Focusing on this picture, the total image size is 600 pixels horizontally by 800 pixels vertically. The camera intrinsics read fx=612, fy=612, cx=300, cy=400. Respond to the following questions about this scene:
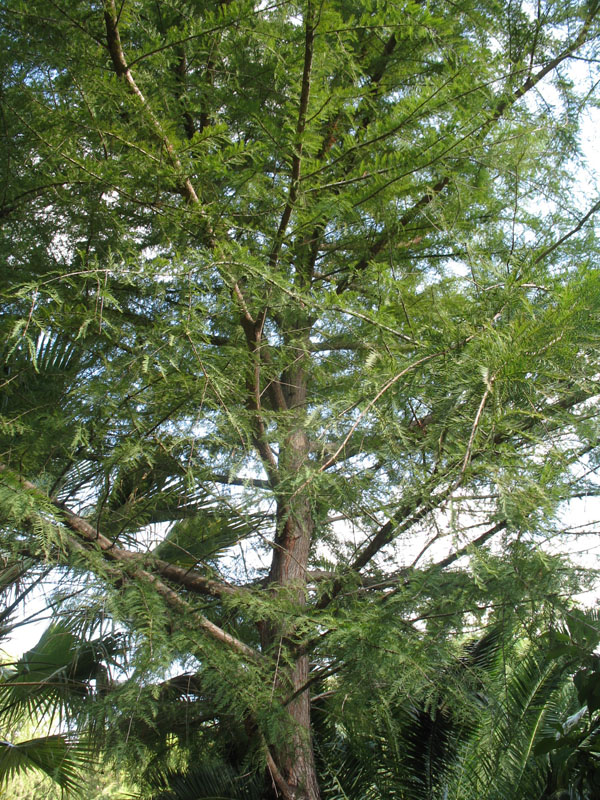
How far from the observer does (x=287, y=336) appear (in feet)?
9.21

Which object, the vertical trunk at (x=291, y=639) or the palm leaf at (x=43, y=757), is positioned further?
the palm leaf at (x=43, y=757)

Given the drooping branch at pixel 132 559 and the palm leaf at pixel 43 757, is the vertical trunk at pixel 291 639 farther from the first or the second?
the palm leaf at pixel 43 757

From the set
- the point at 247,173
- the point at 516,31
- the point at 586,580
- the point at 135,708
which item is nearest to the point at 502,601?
the point at 586,580

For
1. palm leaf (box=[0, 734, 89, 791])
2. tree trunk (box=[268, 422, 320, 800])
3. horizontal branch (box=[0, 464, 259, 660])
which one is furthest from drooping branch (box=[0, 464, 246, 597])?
palm leaf (box=[0, 734, 89, 791])

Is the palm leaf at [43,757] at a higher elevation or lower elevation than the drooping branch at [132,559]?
lower

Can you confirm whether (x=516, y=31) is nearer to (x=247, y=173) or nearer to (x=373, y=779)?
(x=247, y=173)

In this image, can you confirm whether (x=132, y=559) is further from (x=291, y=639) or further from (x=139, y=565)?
(x=291, y=639)

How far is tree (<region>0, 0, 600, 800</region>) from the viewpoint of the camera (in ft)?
4.81

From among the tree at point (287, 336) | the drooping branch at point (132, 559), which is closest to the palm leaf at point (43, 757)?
the tree at point (287, 336)

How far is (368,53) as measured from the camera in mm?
3338

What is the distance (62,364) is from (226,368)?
138 centimetres

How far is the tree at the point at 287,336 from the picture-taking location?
1466 millimetres

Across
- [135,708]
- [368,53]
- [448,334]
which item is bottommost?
[135,708]

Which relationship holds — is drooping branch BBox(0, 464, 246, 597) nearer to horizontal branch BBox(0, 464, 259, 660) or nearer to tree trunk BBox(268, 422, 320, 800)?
horizontal branch BBox(0, 464, 259, 660)
